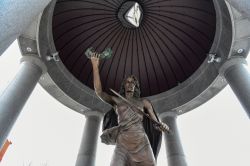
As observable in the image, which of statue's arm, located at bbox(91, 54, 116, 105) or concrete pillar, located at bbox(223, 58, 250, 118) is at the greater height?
concrete pillar, located at bbox(223, 58, 250, 118)

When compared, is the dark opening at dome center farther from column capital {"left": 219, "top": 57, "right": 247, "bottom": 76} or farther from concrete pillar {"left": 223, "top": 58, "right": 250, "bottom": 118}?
concrete pillar {"left": 223, "top": 58, "right": 250, "bottom": 118}

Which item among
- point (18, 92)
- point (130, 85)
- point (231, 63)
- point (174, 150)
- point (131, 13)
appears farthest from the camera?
point (131, 13)

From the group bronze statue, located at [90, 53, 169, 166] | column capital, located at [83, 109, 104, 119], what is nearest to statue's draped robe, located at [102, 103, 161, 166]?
bronze statue, located at [90, 53, 169, 166]

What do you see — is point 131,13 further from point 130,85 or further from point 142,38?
point 130,85

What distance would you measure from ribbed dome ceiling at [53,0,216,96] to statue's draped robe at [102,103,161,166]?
13.0 metres

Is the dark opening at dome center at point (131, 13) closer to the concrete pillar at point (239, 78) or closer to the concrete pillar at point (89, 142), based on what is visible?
the concrete pillar at point (239, 78)

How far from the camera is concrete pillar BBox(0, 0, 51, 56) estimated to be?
13.0 feet

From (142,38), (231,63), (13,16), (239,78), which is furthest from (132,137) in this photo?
(142,38)

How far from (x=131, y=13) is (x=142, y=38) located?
249 centimetres

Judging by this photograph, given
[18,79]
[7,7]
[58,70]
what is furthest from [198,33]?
[7,7]

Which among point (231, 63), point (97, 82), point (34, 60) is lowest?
point (97, 82)

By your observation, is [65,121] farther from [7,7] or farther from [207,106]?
[7,7]

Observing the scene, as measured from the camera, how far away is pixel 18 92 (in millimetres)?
13234

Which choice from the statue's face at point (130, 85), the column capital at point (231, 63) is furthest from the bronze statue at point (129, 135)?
the column capital at point (231, 63)
